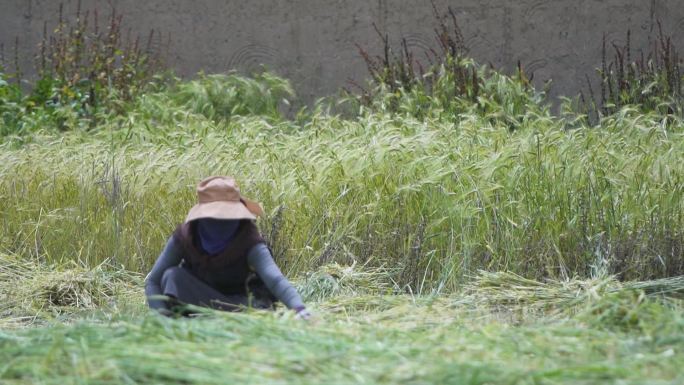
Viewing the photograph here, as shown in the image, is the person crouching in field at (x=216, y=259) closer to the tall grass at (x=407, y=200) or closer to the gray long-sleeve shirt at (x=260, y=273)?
the gray long-sleeve shirt at (x=260, y=273)

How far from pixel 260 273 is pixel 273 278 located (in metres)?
0.11

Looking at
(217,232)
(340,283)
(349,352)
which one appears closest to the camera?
(349,352)

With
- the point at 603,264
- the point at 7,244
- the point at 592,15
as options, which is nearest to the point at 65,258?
the point at 7,244

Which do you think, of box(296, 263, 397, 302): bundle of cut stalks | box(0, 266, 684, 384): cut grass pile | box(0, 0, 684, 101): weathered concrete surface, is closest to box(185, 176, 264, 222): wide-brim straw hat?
box(0, 266, 684, 384): cut grass pile

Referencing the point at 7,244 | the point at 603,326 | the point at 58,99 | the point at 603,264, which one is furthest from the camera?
the point at 58,99

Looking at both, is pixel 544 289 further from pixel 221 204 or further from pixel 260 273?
pixel 221 204

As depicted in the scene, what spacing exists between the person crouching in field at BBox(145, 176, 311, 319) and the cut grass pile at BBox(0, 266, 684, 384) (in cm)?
63

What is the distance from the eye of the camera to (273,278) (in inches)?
164

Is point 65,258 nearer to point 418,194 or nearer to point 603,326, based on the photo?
point 418,194

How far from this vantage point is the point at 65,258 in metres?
6.22

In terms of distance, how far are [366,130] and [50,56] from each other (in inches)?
166

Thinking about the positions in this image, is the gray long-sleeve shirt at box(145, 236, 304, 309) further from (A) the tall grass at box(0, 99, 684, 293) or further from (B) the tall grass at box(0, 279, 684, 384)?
(A) the tall grass at box(0, 99, 684, 293)

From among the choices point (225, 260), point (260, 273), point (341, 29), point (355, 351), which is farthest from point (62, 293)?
point (341, 29)

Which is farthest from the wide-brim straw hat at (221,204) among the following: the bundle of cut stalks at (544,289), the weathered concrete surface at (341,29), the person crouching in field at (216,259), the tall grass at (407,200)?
the weathered concrete surface at (341,29)
